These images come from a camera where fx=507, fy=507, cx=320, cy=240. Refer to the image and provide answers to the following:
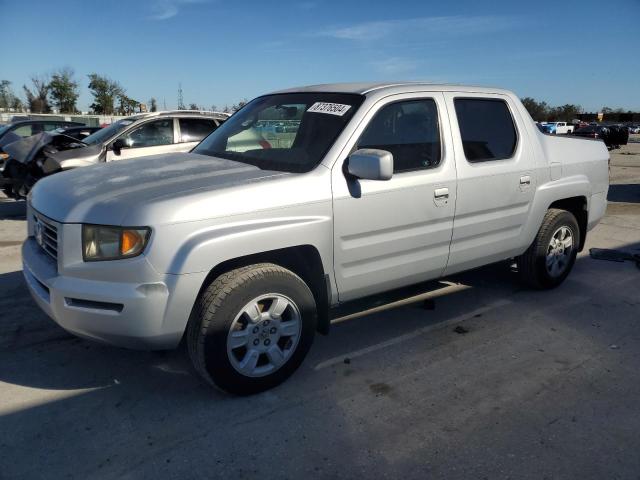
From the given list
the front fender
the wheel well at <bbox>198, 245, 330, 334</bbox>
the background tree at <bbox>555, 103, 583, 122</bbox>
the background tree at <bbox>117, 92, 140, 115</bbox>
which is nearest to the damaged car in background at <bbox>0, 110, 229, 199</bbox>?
the wheel well at <bbox>198, 245, 330, 334</bbox>

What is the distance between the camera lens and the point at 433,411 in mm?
2902

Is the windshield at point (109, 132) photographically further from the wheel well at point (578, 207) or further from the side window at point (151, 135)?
the wheel well at point (578, 207)

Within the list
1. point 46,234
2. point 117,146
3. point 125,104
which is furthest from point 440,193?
point 125,104

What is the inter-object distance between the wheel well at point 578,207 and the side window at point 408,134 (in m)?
1.75

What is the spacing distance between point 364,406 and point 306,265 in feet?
2.99

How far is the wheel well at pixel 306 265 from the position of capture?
117 inches

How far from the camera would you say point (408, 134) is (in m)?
3.55

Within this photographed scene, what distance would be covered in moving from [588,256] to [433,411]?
169 inches

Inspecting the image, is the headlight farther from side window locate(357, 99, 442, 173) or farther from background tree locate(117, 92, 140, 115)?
background tree locate(117, 92, 140, 115)

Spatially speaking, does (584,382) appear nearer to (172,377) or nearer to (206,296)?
(206,296)

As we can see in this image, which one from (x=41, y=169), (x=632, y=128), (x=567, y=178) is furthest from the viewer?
(x=632, y=128)

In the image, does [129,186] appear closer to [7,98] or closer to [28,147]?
[28,147]

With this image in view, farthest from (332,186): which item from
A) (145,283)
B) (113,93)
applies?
(113,93)

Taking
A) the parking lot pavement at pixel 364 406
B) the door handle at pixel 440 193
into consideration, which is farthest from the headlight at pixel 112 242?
the door handle at pixel 440 193
